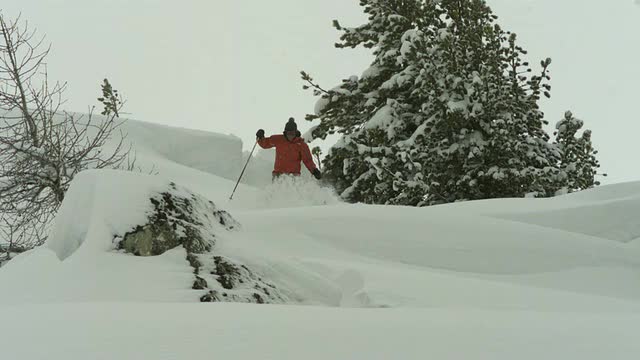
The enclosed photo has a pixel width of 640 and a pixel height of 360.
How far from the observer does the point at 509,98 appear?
15242 millimetres

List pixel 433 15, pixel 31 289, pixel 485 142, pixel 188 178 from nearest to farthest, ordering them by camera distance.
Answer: pixel 31 289, pixel 485 142, pixel 433 15, pixel 188 178

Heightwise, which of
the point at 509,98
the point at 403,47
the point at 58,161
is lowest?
the point at 58,161

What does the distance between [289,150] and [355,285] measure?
317 inches

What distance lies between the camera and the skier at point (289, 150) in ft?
40.8

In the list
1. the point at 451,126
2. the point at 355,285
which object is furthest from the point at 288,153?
the point at 355,285

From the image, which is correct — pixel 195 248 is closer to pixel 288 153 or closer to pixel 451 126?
pixel 288 153

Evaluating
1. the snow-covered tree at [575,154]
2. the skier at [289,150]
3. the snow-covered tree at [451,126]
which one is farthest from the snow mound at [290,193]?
the snow-covered tree at [575,154]

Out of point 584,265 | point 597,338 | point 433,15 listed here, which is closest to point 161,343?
point 597,338

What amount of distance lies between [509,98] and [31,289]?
1331 centimetres

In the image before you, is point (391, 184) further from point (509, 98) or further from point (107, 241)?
point (107, 241)

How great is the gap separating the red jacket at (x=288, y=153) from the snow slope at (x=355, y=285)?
14.6 feet

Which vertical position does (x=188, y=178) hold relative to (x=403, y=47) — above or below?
below

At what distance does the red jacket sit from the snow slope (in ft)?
14.6

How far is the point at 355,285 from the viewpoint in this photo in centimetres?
459
